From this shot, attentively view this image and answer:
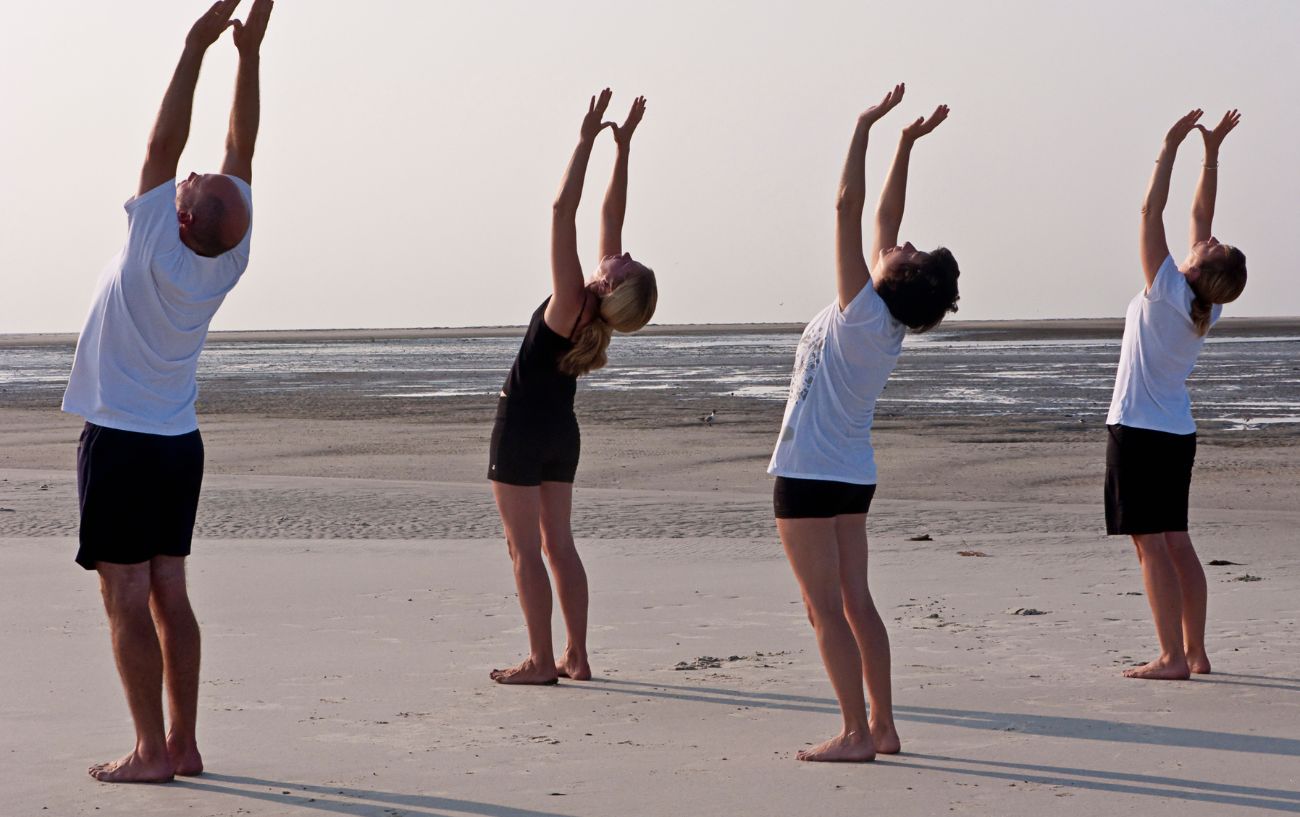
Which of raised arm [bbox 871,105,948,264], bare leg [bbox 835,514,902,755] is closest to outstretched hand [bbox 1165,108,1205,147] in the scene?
raised arm [bbox 871,105,948,264]

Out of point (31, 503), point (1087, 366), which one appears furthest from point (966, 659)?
point (1087, 366)

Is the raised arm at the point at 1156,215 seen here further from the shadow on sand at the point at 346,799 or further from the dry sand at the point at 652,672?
the shadow on sand at the point at 346,799

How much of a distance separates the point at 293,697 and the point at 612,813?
1.78 m

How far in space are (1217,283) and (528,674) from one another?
2.92 meters

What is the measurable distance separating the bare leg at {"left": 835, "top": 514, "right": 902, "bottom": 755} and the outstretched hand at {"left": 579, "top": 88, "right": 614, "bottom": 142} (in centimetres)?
177

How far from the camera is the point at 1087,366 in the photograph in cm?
4372

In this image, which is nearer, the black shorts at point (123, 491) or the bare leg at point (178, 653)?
the black shorts at point (123, 491)

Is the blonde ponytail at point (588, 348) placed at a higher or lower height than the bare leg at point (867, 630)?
higher

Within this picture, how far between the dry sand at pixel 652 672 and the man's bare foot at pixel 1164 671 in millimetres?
82

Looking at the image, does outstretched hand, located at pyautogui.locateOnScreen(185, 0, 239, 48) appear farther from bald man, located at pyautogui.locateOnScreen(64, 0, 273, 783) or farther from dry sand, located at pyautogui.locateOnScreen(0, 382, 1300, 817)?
dry sand, located at pyautogui.locateOnScreen(0, 382, 1300, 817)

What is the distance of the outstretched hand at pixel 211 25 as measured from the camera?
412 centimetres

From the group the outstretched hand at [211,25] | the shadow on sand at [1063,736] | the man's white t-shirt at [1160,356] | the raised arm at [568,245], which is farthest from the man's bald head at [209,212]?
the man's white t-shirt at [1160,356]

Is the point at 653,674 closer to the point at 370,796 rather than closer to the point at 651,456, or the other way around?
the point at 370,796

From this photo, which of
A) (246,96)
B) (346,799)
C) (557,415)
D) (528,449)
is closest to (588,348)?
(557,415)
